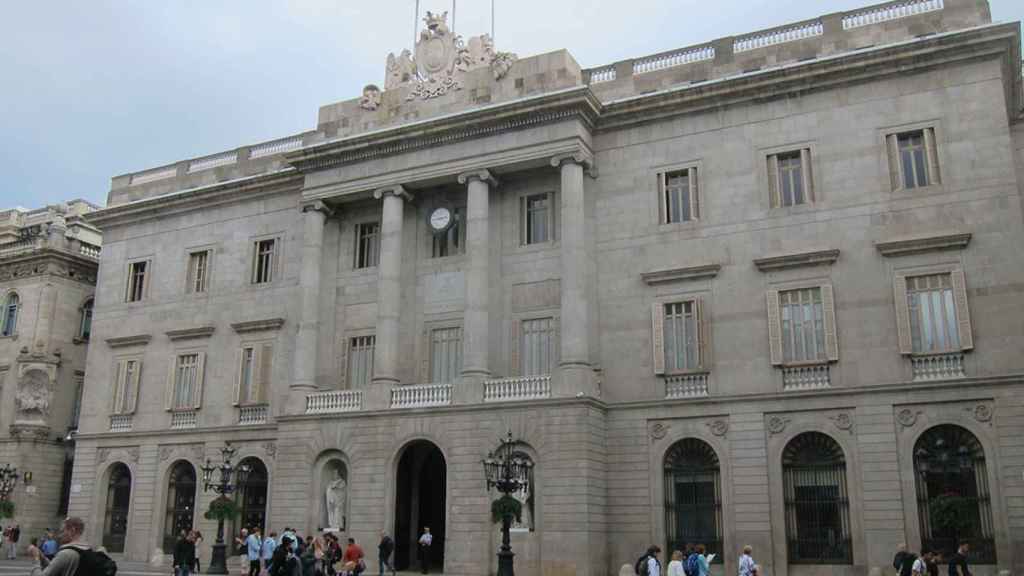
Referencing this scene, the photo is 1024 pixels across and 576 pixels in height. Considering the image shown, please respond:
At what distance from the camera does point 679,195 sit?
31.9 meters

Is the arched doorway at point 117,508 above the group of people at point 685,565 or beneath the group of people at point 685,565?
above

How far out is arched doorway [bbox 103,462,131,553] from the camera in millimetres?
39312

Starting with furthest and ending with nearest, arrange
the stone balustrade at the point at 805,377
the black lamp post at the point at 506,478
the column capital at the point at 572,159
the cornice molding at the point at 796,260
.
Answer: the column capital at the point at 572,159, the cornice molding at the point at 796,260, the stone balustrade at the point at 805,377, the black lamp post at the point at 506,478

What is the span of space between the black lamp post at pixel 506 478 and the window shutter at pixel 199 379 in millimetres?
14734

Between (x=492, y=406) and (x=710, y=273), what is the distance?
7918mm

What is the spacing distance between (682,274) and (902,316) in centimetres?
658

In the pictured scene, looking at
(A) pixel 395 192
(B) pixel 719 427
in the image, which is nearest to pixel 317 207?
(A) pixel 395 192

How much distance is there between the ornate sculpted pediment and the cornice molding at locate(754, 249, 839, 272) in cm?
1123

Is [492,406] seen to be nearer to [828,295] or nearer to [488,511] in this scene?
[488,511]

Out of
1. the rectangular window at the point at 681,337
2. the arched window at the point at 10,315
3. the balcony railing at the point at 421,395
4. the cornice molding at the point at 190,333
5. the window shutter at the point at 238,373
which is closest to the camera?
the rectangular window at the point at 681,337

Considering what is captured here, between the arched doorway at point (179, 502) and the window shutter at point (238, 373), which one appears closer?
the window shutter at point (238, 373)

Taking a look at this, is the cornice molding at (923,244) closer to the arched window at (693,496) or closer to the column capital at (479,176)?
the arched window at (693,496)

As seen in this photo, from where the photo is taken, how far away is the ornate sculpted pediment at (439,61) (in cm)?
3456

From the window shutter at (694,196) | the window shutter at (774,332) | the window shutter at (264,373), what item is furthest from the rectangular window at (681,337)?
the window shutter at (264,373)
